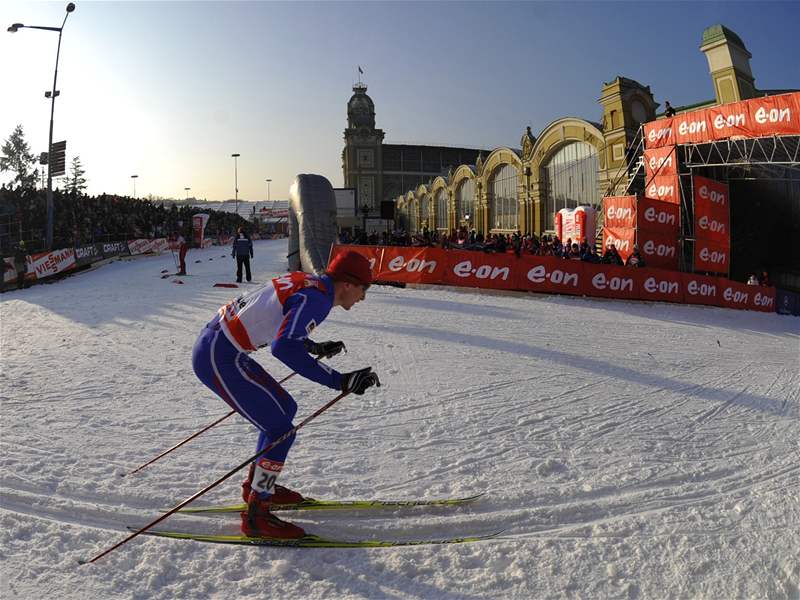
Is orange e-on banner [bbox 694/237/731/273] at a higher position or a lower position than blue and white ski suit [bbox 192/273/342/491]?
higher

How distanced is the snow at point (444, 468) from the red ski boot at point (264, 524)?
11 centimetres

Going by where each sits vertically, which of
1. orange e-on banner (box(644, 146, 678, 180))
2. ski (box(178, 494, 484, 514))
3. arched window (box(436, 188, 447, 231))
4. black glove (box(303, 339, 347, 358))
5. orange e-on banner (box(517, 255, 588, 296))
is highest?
arched window (box(436, 188, 447, 231))

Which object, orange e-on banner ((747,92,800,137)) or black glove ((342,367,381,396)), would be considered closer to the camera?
black glove ((342,367,381,396))

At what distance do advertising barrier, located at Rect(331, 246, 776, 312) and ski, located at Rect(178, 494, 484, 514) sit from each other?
11.4m

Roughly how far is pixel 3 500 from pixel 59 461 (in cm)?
62

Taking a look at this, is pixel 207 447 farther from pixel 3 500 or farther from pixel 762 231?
pixel 762 231

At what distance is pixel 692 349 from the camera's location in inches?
375

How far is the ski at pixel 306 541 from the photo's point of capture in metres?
3.27

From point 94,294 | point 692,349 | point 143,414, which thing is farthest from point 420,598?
point 94,294

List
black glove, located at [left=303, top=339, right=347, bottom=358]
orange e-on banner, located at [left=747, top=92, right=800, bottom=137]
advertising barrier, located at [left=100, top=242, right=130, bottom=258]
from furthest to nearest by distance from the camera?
advertising barrier, located at [left=100, top=242, right=130, bottom=258] → orange e-on banner, located at [left=747, top=92, right=800, bottom=137] → black glove, located at [left=303, top=339, right=347, bottom=358]

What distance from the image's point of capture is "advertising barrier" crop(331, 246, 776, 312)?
1461 centimetres

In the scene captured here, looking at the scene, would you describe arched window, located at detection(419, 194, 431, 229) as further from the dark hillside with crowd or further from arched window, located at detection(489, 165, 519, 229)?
the dark hillside with crowd

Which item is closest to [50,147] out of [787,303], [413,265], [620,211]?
[413,265]

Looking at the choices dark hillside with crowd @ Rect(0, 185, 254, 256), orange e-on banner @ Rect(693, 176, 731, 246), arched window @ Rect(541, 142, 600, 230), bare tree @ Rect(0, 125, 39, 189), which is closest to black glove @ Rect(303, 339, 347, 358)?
orange e-on banner @ Rect(693, 176, 731, 246)
